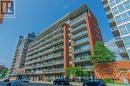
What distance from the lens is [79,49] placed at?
54.6m

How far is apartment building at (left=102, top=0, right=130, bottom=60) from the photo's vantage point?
146 feet

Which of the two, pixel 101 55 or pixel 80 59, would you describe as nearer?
pixel 101 55

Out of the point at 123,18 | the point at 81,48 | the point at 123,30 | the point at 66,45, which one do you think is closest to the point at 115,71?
the point at 123,30

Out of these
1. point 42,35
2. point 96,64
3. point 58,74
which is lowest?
point 58,74

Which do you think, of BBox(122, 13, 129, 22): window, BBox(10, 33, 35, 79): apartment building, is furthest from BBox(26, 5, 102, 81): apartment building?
BBox(10, 33, 35, 79): apartment building

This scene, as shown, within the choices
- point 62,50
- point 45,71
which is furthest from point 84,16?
point 45,71

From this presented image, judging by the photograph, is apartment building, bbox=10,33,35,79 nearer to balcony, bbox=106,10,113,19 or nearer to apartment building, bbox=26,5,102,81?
apartment building, bbox=26,5,102,81

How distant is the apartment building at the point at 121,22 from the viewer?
4459 centimetres

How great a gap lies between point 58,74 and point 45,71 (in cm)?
1114

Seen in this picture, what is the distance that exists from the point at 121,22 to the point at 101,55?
12.7 m

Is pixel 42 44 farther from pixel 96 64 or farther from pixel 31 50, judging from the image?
pixel 96 64

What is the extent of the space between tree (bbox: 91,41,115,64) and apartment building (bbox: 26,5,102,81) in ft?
13.8

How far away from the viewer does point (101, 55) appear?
43062 mm

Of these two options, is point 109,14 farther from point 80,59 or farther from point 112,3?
point 80,59
